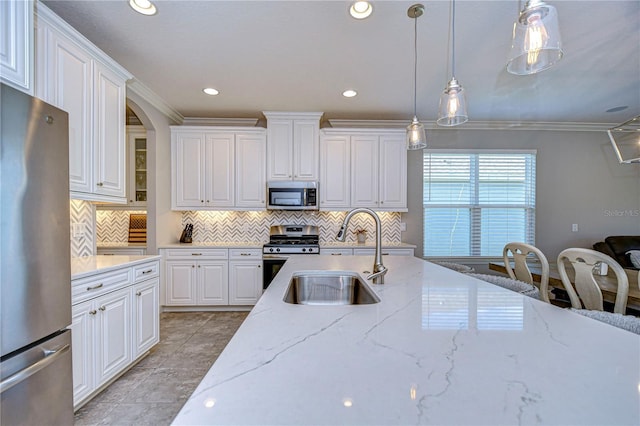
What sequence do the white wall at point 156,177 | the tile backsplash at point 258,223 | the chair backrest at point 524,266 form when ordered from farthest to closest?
the tile backsplash at point 258,223 < the white wall at point 156,177 < the chair backrest at point 524,266

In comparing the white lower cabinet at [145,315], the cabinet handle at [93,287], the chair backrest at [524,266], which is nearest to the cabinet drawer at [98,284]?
the cabinet handle at [93,287]

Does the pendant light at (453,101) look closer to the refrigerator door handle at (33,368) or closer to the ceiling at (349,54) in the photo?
the ceiling at (349,54)

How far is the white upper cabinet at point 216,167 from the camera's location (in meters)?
3.77

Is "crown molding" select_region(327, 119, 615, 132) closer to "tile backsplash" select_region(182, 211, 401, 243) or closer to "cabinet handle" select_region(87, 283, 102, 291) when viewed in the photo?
"tile backsplash" select_region(182, 211, 401, 243)

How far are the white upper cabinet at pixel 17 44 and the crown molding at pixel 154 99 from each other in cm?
145

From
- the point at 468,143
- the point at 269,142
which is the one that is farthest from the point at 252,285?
the point at 468,143

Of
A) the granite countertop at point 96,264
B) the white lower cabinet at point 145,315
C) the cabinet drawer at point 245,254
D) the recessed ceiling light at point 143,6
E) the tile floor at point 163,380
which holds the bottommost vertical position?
the tile floor at point 163,380

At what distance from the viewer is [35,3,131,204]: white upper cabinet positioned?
66.8 inches

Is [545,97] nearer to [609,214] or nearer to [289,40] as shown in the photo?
[609,214]

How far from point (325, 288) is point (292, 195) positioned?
2188 mm

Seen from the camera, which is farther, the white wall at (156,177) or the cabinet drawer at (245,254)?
the cabinet drawer at (245,254)

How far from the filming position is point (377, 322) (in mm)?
860

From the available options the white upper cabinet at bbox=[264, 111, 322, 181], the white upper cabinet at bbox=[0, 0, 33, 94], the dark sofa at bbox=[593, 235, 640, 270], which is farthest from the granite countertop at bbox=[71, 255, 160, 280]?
the dark sofa at bbox=[593, 235, 640, 270]

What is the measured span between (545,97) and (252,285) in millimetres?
4160
